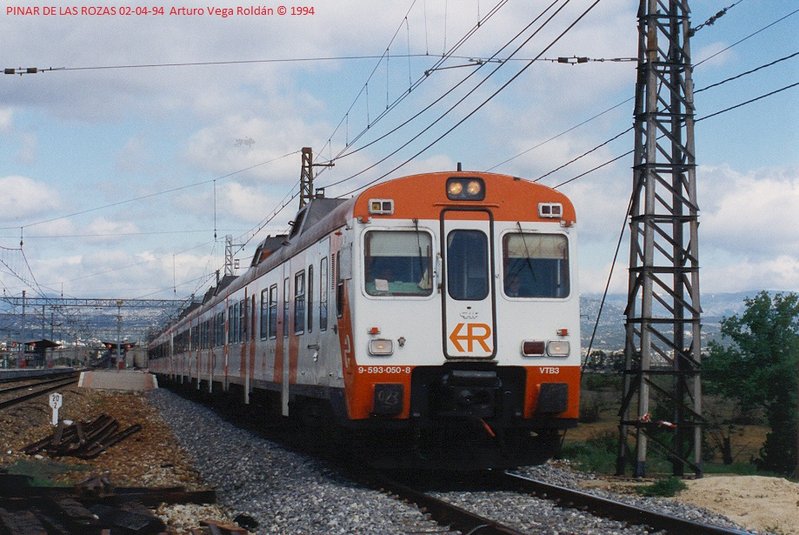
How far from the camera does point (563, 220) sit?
11.4 m

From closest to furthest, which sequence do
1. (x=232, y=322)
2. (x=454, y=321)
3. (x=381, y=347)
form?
(x=381, y=347), (x=454, y=321), (x=232, y=322)

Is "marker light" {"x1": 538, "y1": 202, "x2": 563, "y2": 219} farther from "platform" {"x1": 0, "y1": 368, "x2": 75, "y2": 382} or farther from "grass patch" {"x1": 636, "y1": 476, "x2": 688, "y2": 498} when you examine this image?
"platform" {"x1": 0, "y1": 368, "x2": 75, "y2": 382}

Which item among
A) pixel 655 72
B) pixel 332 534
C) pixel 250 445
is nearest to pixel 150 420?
pixel 250 445

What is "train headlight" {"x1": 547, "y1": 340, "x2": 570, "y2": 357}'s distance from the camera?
1110cm

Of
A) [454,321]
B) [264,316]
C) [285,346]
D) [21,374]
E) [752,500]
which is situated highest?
[264,316]

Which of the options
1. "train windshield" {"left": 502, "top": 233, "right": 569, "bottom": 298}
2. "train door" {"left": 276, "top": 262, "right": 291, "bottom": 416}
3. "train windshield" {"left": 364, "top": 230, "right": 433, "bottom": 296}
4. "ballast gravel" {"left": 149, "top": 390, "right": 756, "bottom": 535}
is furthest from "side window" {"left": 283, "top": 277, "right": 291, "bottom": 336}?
"train windshield" {"left": 502, "top": 233, "right": 569, "bottom": 298}

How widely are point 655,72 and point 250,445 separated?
7836 mm

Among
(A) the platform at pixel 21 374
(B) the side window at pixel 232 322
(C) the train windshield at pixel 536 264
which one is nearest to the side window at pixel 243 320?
(B) the side window at pixel 232 322

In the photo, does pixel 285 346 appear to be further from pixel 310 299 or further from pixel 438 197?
pixel 438 197

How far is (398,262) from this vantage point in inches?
435

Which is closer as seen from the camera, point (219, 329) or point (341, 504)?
point (341, 504)

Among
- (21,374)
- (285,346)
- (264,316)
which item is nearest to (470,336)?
(285,346)

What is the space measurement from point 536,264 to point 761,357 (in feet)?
57.2

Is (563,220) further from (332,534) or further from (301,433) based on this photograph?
(301,433)
